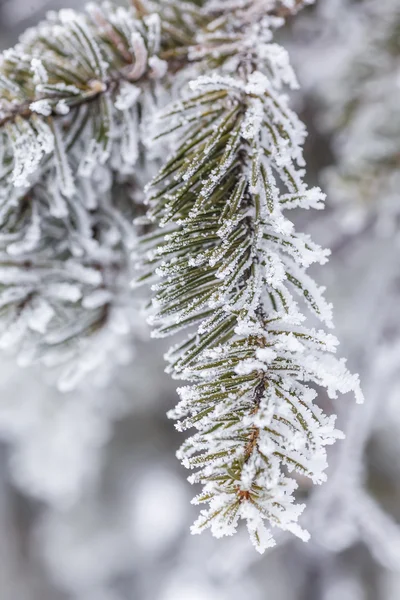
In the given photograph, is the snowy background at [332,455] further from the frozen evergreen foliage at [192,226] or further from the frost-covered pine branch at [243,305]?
the frost-covered pine branch at [243,305]

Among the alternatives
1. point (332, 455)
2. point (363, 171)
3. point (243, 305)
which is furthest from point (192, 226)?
point (332, 455)

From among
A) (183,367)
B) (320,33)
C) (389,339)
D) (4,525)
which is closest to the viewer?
(183,367)

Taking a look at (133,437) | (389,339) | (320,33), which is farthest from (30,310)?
(133,437)

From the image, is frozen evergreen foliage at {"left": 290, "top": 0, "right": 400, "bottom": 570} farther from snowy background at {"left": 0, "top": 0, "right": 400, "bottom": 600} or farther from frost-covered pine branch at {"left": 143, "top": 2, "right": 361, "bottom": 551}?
frost-covered pine branch at {"left": 143, "top": 2, "right": 361, "bottom": 551}

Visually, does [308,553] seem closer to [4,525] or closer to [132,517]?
[132,517]

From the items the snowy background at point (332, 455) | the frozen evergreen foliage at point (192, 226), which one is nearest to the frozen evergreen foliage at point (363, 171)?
the snowy background at point (332, 455)
